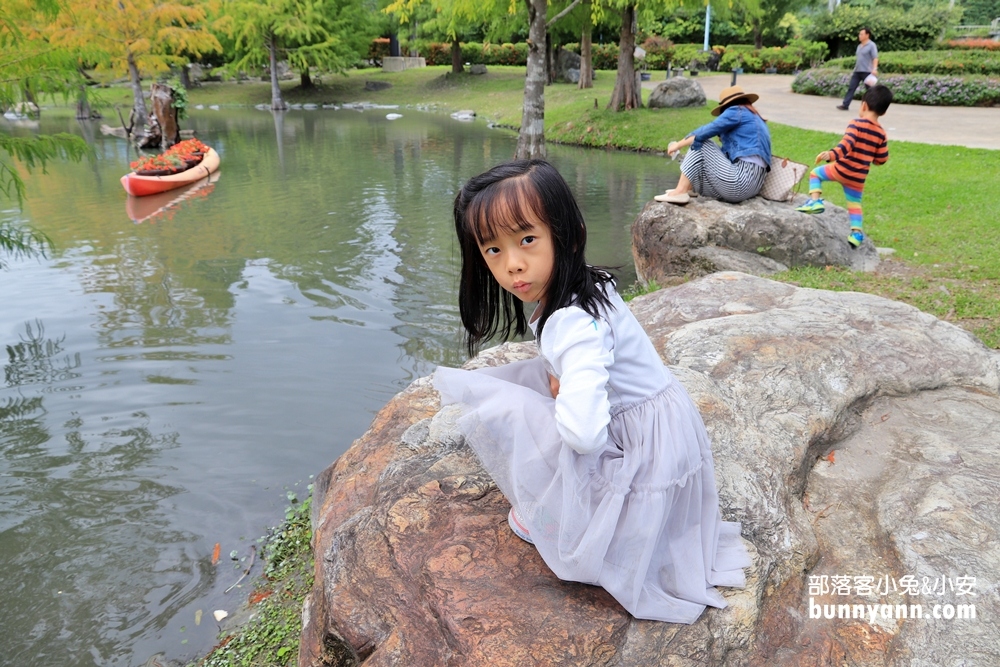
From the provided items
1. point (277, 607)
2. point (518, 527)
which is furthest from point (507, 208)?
point (277, 607)

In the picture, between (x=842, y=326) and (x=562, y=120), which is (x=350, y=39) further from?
(x=842, y=326)

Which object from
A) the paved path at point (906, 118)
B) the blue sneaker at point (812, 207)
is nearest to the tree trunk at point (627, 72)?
the paved path at point (906, 118)

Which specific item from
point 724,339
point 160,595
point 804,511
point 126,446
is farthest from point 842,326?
point 126,446

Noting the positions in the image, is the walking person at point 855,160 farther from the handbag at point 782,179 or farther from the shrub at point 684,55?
the shrub at point 684,55

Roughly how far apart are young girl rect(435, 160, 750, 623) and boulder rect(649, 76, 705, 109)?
70.2 feet

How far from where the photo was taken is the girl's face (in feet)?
7.35

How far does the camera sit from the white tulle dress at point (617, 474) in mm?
2193

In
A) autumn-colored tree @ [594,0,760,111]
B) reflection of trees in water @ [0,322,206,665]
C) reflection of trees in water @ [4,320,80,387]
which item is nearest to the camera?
reflection of trees in water @ [0,322,206,665]

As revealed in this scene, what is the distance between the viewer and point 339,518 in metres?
3.11

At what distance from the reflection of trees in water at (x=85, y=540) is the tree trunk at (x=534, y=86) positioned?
10.4 meters

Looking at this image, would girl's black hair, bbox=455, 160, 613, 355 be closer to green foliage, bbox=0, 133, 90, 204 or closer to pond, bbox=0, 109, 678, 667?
pond, bbox=0, 109, 678, 667

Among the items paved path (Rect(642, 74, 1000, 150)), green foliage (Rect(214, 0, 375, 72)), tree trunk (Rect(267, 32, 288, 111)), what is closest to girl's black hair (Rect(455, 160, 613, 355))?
paved path (Rect(642, 74, 1000, 150))

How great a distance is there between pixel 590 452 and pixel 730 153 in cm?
663

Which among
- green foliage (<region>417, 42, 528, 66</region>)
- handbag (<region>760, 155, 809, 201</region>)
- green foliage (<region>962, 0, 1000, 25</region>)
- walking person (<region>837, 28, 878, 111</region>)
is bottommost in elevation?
handbag (<region>760, 155, 809, 201</region>)
